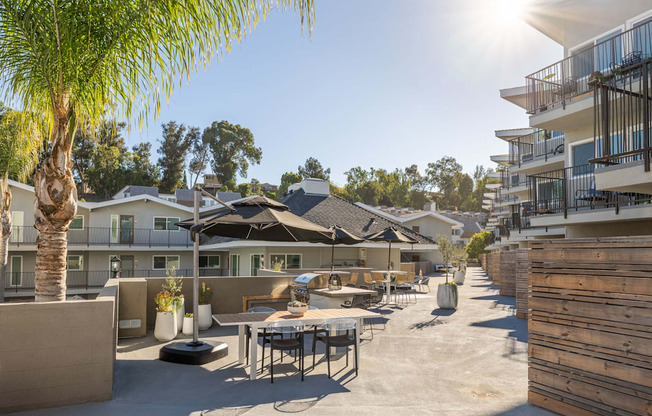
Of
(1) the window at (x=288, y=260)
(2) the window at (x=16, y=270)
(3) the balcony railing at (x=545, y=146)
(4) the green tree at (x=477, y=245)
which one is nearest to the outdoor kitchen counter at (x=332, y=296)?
(3) the balcony railing at (x=545, y=146)

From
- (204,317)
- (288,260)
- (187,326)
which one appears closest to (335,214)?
(288,260)

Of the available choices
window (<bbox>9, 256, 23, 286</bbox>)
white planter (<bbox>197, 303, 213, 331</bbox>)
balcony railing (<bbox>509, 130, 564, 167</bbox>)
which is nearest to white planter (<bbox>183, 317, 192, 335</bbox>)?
white planter (<bbox>197, 303, 213, 331</bbox>)

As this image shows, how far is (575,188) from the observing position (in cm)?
1452

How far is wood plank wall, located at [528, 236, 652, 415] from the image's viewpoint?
5.18 metres

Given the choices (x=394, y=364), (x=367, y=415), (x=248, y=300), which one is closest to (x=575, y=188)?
(x=394, y=364)

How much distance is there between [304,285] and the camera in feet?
42.1

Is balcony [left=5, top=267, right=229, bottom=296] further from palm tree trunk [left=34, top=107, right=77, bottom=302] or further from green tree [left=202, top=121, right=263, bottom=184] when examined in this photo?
green tree [left=202, top=121, right=263, bottom=184]

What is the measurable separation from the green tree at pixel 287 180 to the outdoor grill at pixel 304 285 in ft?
181

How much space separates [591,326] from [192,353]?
21.0 feet

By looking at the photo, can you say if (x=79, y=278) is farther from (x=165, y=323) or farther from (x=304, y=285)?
(x=165, y=323)

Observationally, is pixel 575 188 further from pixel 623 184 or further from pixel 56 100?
pixel 56 100

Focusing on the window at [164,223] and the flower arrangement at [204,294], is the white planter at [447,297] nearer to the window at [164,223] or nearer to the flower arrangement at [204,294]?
the flower arrangement at [204,294]

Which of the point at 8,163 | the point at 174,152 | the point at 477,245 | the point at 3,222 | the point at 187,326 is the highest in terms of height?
the point at 174,152

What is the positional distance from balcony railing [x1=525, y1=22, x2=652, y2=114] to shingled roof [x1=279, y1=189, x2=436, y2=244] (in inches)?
477
